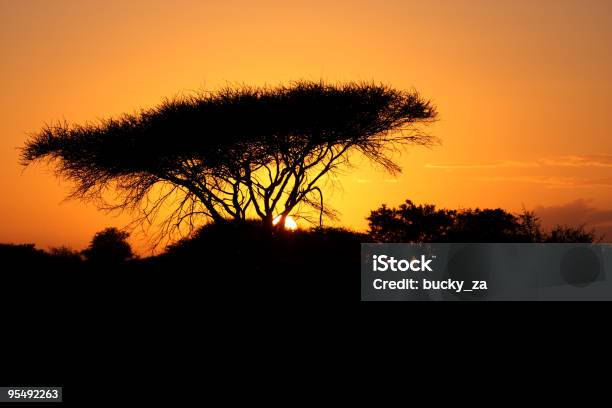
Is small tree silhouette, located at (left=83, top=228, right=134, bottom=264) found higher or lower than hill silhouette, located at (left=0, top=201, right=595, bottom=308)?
higher

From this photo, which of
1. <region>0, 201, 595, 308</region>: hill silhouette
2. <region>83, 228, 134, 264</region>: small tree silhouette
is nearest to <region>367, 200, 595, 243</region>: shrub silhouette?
<region>0, 201, 595, 308</region>: hill silhouette

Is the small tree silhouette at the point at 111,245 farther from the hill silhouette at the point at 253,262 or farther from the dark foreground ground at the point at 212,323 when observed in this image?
the dark foreground ground at the point at 212,323

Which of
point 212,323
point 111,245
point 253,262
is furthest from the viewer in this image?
point 111,245

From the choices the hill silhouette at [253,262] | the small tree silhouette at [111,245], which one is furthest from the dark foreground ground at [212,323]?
the small tree silhouette at [111,245]

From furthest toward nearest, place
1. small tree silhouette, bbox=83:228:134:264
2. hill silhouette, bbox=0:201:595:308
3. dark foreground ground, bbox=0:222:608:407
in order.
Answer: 1. small tree silhouette, bbox=83:228:134:264
2. hill silhouette, bbox=0:201:595:308
3. dark foreground ground, bbox=0:222:608:407

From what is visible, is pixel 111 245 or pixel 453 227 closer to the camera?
pixel 453 227

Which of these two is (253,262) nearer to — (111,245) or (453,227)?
(453,227)

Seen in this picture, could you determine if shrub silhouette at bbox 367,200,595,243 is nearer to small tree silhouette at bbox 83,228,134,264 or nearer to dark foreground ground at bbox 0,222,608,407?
dark foreground ground at bbox 0,222,608,407

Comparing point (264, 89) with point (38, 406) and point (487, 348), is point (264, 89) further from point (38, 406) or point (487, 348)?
point (38, 406)

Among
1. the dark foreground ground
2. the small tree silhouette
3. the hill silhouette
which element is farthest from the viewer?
the small tree silhouette

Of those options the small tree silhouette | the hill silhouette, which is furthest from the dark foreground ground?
the small tree silhouette

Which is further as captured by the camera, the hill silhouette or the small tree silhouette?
the small tree silhouette

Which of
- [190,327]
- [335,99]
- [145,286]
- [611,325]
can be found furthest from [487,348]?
[335,99]

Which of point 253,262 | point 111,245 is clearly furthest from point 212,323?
point 111,245
